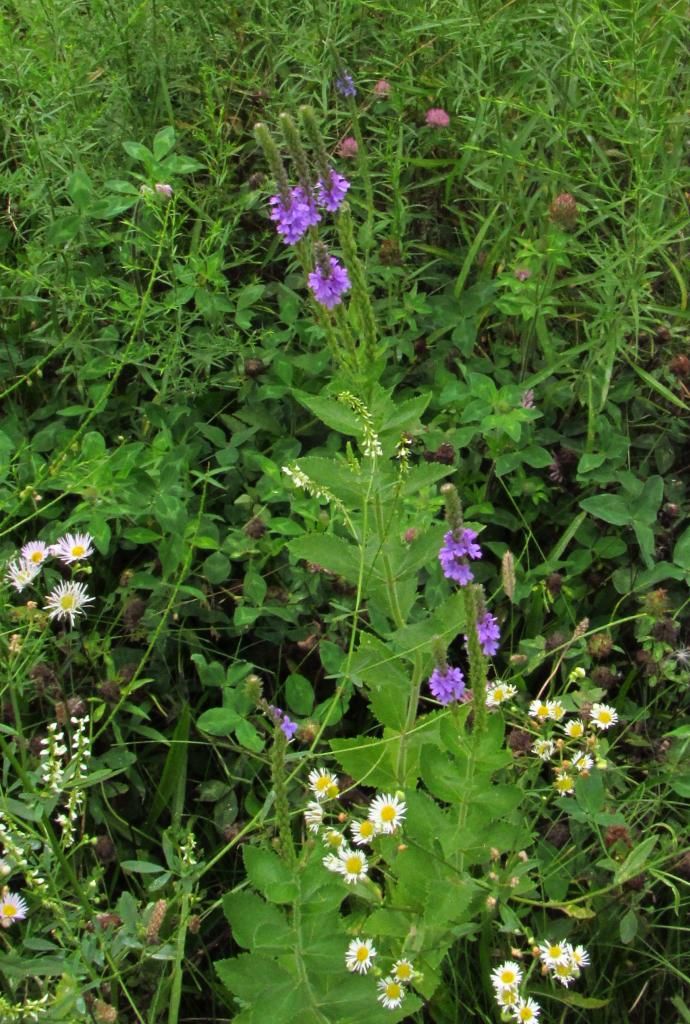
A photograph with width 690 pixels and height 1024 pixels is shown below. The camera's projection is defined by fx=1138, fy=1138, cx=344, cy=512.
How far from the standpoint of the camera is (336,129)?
2.53 m

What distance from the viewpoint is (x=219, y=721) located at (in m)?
1.82

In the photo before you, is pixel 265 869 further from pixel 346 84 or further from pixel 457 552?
pixel 346 84

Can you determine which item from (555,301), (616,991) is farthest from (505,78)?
(616,991)

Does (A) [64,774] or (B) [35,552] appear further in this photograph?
(B) [35,552]

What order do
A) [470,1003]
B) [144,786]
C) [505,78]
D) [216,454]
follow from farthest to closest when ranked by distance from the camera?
[505,78] → [216,454] → [144,786] → [470,1003]

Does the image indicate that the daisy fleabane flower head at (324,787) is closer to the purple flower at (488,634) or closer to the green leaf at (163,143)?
the purple flower at (488,634)

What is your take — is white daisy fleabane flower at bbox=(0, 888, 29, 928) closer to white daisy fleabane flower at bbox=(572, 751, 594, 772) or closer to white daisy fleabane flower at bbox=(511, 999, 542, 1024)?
white daisy fleabane flower at bbox=(511, 999, 542, 1024)

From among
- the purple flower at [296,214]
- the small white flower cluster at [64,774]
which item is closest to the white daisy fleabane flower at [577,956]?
the small white flower cluster at [64,774]

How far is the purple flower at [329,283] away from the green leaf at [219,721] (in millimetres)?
684

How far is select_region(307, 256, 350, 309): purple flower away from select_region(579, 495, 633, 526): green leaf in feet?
2.46

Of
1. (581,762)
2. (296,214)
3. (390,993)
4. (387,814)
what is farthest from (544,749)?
(296,214)

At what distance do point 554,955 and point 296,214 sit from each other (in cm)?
109

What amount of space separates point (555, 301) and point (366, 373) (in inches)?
34.2

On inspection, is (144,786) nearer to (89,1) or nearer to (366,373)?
(366,373)
